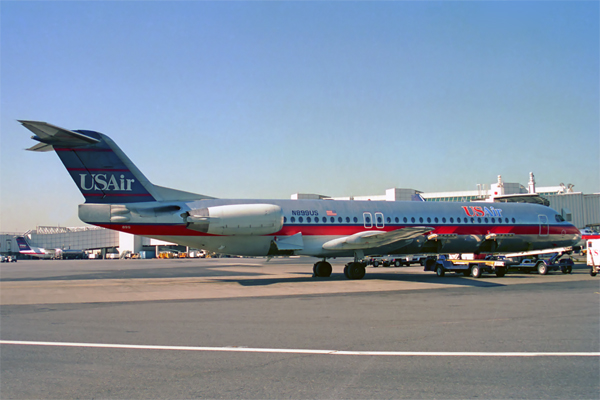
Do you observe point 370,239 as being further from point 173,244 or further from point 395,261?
point 173,244

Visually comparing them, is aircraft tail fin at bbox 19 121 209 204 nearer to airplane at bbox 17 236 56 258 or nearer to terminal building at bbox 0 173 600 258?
terminal building at bbox 0 173 600 258

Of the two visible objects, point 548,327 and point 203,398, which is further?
point 548,327

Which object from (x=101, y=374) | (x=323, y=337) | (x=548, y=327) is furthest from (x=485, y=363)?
(x=101, y=374)

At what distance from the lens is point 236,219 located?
67.7 feet

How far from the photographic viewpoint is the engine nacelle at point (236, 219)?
66.2 feet

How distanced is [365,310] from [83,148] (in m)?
13.8

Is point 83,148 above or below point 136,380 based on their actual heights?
above

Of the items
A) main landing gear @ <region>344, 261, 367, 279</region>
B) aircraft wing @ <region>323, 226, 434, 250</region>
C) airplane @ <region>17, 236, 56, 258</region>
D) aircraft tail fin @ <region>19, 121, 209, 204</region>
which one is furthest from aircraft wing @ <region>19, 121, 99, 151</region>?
airplane @ <region>17, 236, 56, 258</region>

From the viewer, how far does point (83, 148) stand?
19125 mm

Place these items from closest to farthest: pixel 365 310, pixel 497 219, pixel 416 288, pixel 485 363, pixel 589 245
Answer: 1. pixel 485 363
2. pixel 365 310
3. pixel 416 288
4. pixel 589 245
5. pixel 497 219

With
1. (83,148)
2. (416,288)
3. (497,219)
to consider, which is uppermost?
(83,148)

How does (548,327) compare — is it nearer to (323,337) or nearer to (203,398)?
(323,337)

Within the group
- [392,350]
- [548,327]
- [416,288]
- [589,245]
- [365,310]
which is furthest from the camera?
[589,245]

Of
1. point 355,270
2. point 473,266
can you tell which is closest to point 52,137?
point 355,270
